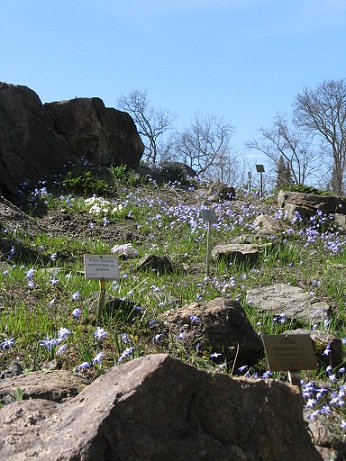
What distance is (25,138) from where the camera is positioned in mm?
12383

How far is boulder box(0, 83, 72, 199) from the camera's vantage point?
40.2 feet

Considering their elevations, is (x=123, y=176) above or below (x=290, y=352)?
above

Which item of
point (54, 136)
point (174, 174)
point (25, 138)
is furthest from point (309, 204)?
point (25, 138)

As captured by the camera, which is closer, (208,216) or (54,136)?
(208,216)

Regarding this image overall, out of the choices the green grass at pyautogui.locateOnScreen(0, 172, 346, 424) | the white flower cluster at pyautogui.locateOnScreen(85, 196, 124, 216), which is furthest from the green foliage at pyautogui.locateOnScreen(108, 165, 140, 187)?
the white flower cluster at pyautogui.locateOnScreen(85, 196, 124, 216)

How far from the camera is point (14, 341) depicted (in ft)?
14.4

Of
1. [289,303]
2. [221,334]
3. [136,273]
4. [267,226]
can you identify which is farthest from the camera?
[267,226]

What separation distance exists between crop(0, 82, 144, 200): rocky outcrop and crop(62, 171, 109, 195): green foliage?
2.25 feet

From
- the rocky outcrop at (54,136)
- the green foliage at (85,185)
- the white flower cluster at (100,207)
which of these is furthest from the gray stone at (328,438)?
the green foliage at (85,185)

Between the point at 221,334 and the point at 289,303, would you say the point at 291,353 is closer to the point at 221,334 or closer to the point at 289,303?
the point at 221,334

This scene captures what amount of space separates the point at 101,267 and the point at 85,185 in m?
7.59

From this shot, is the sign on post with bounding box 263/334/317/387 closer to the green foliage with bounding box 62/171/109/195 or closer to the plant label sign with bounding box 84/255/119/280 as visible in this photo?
the plant label sign with bounding box 84/255/119/280

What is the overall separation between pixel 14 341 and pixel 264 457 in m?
2.53

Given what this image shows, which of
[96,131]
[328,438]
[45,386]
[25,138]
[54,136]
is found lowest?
[328,438]
